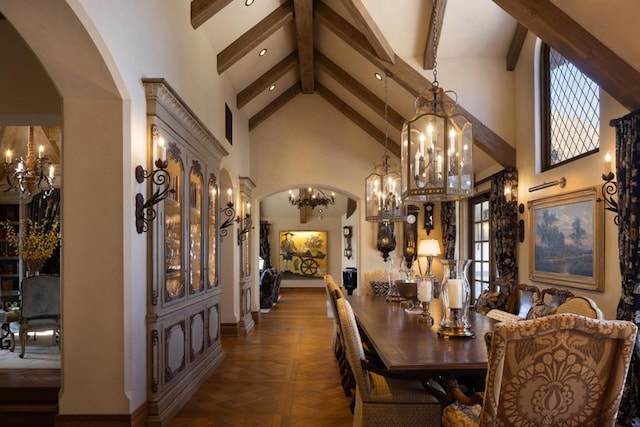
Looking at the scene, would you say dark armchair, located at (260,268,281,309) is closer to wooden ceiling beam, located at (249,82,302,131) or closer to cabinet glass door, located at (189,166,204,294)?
wooden ceiling beam, located at (249,82,302,131)

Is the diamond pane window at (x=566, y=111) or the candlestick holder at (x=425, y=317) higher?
the diamond pane window at (x=566, y=111)

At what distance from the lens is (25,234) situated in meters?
8.38

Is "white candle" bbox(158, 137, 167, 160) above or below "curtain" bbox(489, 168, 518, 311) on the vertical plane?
above

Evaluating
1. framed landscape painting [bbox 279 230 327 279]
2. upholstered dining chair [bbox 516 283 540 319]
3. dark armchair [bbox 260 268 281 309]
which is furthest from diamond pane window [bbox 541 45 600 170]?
framed landscape painting [bbox 279 230 327 279]

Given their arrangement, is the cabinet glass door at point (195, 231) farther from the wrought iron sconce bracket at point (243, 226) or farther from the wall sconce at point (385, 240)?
the wall sconce at point (385, 240)

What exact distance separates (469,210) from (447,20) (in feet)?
12.8

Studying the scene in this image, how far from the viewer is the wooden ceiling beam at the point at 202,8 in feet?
Answer: 16.8

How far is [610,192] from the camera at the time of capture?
4.27 m

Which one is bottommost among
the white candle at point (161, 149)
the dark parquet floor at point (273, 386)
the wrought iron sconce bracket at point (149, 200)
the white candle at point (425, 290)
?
the dark parquet floor at point (273, 386)

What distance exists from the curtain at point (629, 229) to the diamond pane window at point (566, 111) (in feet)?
2.37

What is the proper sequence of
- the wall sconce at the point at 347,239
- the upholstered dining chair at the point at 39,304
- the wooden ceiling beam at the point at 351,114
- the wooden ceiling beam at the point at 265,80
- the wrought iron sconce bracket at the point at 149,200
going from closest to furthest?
1. the wrought iron sconce bracket at the point at 149,200
2. the upholstered dining chair at the point at 39,304
3. the wooden ceiling beam at the point at 265,80
4. the wooden ceiling beam at the point at 351,114
5. the wall sconce at the point at 347,239

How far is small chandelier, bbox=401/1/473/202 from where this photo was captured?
3209 mm

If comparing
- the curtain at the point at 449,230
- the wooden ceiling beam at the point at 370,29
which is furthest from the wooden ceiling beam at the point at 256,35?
the curtain at the point at 449,230

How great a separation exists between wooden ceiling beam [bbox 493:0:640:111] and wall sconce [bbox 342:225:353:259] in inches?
461
